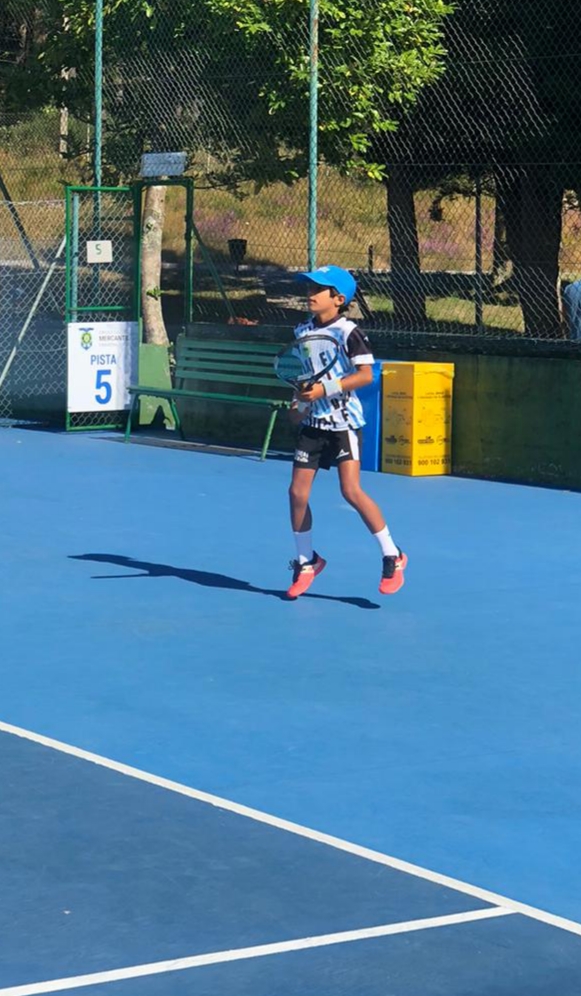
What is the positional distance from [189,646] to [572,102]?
34.9ft

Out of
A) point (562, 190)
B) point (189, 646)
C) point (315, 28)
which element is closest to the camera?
point (189, 646)

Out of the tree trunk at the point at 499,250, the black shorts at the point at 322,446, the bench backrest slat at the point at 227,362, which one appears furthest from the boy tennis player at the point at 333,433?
the bench backrest slat at the point at 227,362

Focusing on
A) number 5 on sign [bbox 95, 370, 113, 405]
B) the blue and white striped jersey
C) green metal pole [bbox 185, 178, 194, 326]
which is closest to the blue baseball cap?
the blue and white striped jersey

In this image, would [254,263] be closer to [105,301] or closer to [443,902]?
[105,301]

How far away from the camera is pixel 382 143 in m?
18.5

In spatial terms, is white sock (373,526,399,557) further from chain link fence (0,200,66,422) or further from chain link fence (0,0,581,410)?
chain link fence (0,200,66,422)

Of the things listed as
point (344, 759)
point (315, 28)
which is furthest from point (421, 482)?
point (344, 759)

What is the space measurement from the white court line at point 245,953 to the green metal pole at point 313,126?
11.8m

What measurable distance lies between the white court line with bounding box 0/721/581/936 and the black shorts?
3212 millimetres

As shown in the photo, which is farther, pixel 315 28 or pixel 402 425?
pixel 315 28

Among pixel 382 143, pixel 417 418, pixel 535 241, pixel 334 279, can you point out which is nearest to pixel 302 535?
pixel 334 279

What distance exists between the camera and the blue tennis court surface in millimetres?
4770

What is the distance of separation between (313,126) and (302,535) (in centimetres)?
735

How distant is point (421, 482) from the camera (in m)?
15.0
